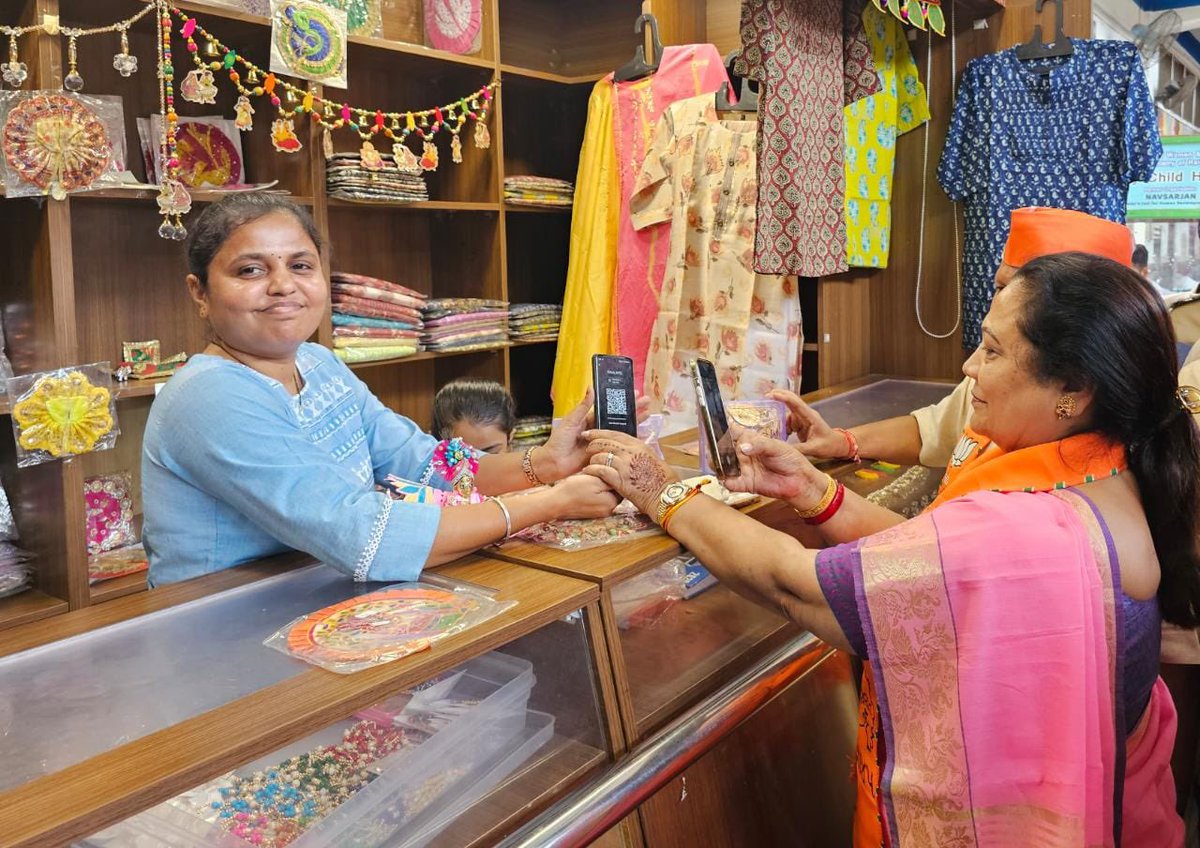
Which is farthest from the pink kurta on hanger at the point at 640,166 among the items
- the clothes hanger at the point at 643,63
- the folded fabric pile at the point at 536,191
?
the folded fabric pile at the point at 536,191

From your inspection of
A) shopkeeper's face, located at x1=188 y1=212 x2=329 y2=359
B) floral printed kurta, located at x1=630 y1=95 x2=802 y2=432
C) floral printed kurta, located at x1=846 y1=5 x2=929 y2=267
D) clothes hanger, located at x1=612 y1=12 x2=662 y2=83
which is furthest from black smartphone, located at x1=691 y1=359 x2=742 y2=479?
clothes hanger, located at x1=612 y1=12 x2=662 y2=83

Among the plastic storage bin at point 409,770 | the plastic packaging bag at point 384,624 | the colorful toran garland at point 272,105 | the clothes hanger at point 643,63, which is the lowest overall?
the plastic storage bin at point 409,770

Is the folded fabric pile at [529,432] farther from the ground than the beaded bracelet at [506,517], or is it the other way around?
the beaded bracelet at [506,517]

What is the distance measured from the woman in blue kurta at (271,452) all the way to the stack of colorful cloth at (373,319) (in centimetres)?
160

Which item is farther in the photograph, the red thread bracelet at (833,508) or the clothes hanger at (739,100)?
the clothes hanger at (739,100)

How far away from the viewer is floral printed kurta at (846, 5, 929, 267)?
10.2 feet

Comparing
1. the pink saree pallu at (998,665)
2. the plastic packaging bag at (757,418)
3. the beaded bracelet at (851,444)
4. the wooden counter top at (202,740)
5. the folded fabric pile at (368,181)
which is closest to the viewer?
the wooden counter top at (202,740)

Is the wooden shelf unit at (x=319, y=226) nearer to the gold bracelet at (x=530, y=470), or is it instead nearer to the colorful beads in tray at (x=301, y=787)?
the gold bracelet at (x=530, y=470)

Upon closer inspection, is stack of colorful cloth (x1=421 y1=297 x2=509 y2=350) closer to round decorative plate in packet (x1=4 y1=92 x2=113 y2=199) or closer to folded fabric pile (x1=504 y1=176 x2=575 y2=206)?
folded fabric pile (x1=504 y1=176 x2=575 y2=206)

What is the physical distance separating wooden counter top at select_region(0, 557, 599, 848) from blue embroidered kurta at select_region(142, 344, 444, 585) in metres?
0.24

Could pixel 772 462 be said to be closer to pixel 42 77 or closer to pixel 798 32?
pixel 798 32

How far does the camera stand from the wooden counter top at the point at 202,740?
77cm

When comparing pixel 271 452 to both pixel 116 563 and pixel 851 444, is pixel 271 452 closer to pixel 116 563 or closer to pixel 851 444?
pixel 851 444

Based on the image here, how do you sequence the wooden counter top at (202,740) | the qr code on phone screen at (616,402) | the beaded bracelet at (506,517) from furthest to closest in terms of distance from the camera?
the qr code on phone screen at (616,402)
the beaded bracelet at (506,517)
the wooden counter top at (202,740)
